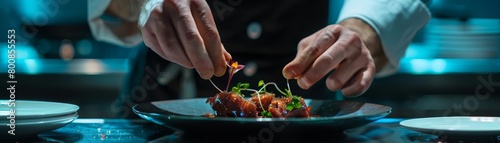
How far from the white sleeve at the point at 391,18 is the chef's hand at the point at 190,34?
0.64m

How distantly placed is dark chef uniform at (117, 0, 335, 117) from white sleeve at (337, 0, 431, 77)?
8.7 inches

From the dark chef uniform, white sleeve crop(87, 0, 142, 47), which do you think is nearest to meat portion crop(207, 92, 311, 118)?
the dark chef uniform

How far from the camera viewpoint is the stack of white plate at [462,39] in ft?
11.4

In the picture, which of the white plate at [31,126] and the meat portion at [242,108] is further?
the meat portion at [242,108]

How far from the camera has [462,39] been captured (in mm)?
3484

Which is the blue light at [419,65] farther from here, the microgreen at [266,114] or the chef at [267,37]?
the microgreen at [266,114]

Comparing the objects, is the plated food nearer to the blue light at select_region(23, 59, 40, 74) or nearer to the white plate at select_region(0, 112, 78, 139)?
the white plate at select_region(0, 112, 78, 139)

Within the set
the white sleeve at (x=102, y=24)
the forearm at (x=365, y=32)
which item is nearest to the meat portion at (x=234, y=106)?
the forearm at (x=365, y=32)

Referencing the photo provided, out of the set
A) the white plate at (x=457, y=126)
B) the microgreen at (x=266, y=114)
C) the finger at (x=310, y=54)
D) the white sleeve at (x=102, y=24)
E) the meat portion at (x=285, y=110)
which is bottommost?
the white plate at (x=457, y=126)

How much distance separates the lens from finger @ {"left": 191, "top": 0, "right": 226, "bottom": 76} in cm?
117

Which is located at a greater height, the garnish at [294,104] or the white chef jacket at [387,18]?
the white chef jacket at [387,18]

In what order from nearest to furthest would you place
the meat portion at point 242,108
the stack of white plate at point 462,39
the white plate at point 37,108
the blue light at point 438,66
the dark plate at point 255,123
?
the dark plate at point 255,123 < the white plate at point 37,108 < the meat portion at point 242,108 < the stack of white plate at point 462,39 < the blue light at point 438,66

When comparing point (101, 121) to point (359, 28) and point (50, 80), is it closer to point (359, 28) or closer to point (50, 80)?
point (359, 28)

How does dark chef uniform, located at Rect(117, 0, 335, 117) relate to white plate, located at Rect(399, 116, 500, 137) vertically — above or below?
above
